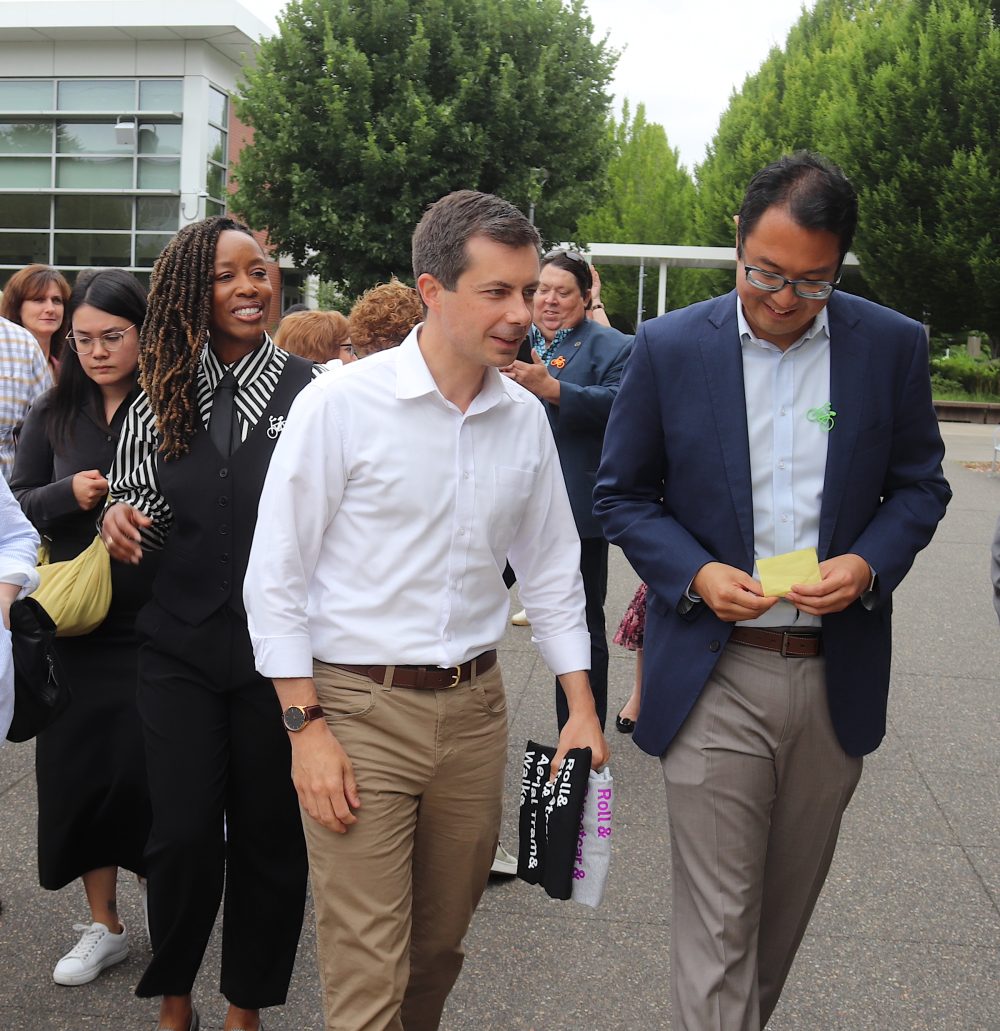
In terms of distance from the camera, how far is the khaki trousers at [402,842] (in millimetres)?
2451

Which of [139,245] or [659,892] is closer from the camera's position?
[659,892]

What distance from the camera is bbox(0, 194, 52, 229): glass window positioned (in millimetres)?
34500

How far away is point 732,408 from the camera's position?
2.70 m

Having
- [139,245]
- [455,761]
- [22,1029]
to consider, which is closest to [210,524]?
[455,761]

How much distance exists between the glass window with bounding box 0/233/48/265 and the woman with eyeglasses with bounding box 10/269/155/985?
1343 inches

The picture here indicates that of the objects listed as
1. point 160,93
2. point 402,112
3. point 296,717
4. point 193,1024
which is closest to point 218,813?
point 193,1024

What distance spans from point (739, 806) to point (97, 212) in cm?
3480

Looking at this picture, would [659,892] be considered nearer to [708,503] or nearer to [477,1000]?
[477,1000]

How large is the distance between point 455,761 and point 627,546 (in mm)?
646

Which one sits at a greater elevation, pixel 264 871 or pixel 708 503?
pixel 708 503

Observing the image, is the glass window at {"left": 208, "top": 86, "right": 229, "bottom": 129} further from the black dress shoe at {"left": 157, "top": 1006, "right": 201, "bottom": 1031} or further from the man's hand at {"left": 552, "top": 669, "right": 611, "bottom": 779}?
the man's hand at {"left": 552, "top": 669, "right": 611, "bottom": 779}

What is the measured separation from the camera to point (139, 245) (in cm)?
3419

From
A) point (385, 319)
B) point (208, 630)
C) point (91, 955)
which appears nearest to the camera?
point (208, 630)

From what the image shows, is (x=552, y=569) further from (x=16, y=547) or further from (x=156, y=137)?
(x=156, y=137)
